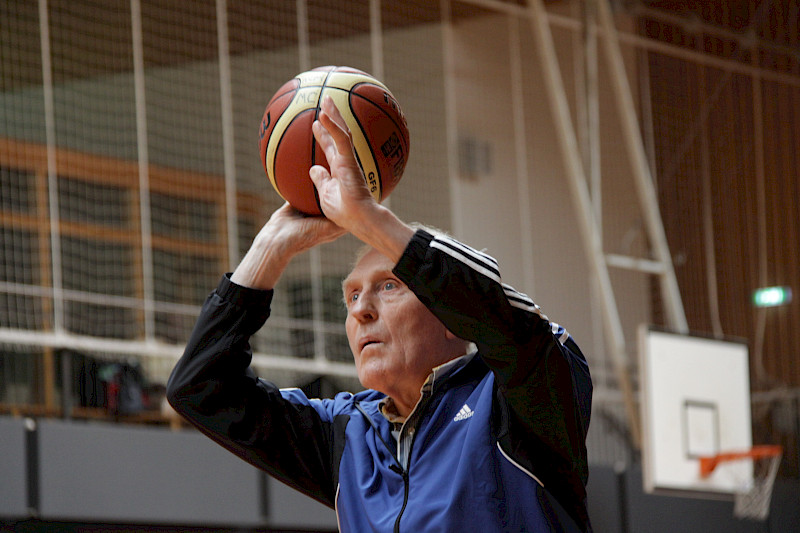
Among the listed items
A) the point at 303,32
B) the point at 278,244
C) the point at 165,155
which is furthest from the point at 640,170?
the point at 278,244

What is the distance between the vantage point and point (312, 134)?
8.11 feet

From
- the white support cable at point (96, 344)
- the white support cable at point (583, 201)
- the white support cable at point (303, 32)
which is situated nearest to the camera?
the white support cable at point (96, 344)

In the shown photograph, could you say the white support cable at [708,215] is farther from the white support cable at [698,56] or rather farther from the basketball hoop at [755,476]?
the basketball hoop at [755,476]

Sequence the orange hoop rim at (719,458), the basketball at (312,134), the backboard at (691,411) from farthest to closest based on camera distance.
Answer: the orange hoop rim at (719,458), the backboard at (691,411), the basketball at (312,134)

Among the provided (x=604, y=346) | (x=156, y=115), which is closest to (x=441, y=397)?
(x=156, y=115)

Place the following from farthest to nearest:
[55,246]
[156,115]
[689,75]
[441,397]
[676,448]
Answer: [689,75], [156,115], [676,448], [55,246], [441,397]

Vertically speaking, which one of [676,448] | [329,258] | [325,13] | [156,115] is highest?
[325,13]

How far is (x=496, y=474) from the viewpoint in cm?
205

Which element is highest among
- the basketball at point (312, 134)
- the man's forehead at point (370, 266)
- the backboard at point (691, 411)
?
the basketball at point (312, 134)

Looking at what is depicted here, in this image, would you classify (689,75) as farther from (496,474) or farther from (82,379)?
(496,474)

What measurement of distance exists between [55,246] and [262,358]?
1.78 m

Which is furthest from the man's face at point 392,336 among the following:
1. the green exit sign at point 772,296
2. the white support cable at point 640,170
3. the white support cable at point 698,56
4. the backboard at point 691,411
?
the green exit sign at point 772,296

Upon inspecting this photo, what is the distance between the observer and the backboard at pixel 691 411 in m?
7.43

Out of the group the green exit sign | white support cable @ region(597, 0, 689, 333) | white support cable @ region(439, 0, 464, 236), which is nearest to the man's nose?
white support cable @ region(597, 0, 689, 333)
